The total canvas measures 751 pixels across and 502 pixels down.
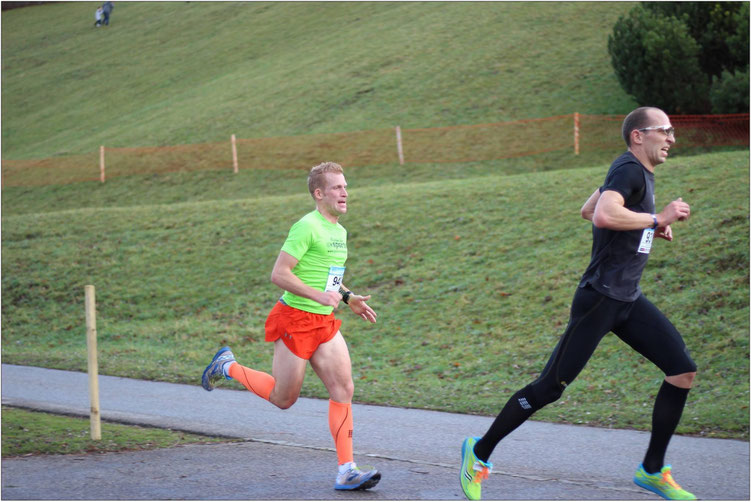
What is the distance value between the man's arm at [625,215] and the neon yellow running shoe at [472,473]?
1.54 metres

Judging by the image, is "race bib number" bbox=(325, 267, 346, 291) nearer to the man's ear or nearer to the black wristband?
the black wristband

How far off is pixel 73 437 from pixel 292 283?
302cm

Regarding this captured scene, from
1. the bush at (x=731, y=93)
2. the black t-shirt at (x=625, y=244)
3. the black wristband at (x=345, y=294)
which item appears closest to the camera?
the black t-shirt at (x=625, y=244)

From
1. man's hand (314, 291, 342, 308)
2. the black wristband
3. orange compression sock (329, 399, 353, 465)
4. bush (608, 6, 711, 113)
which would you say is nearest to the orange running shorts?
man's hand (314, 291, 342, 308)

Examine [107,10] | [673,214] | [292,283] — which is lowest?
[292,283]

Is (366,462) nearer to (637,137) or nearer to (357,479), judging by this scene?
(357,479)

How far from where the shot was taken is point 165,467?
5812mm

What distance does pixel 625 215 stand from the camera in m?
4.59

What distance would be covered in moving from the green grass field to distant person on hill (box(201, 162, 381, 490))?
315cm

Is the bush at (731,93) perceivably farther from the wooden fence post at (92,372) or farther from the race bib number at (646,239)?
the wooden fence post at (92,372)

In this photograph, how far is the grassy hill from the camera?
35156mm

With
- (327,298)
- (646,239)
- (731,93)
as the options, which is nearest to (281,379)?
(327,298)

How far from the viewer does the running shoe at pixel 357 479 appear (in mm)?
5023

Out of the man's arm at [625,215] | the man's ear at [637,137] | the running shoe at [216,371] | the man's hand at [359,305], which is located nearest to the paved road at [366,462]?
the running shoe at [216,371]
